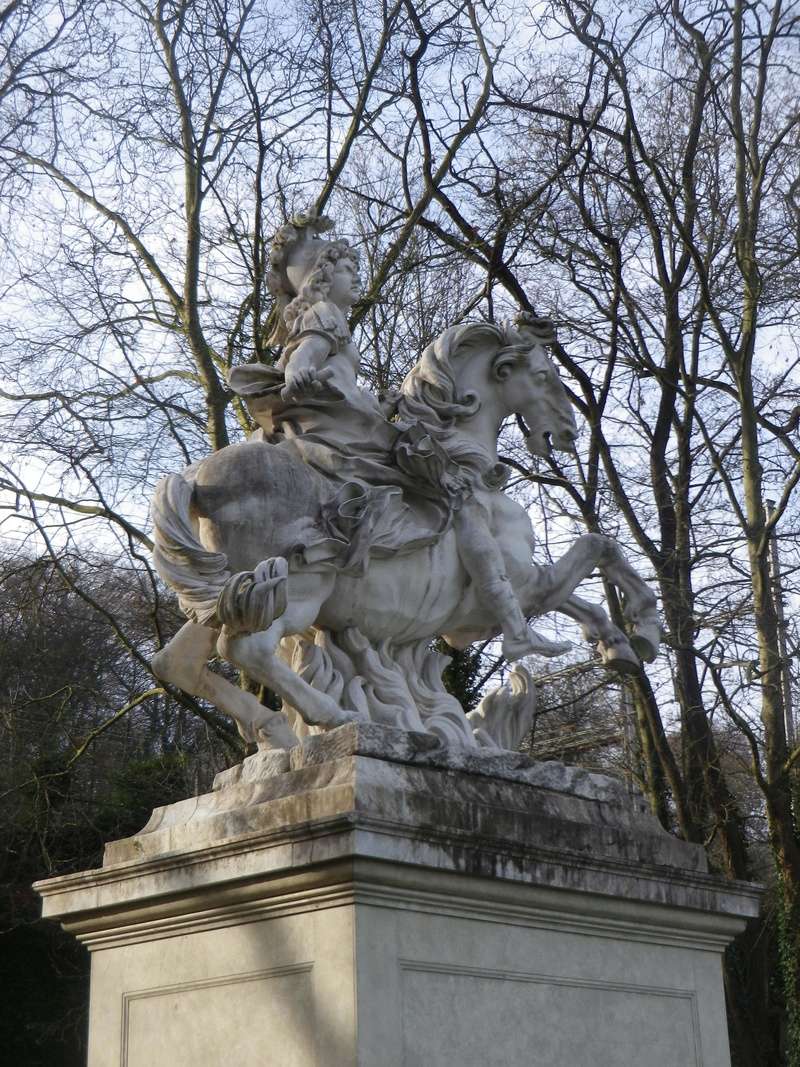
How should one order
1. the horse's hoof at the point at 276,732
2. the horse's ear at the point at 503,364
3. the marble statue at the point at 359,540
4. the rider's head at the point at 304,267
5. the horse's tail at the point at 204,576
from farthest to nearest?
the horse's ear at the point at 503,364, the rider's head at the point at 304,267, the horse's hoof at the point at 276,732, the marble statue at the point at 359,540, the horse's tail at the point at 204,576

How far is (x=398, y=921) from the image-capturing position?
4.65 m

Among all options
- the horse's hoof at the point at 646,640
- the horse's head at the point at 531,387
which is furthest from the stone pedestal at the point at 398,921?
the horse's head at the point at 531,387

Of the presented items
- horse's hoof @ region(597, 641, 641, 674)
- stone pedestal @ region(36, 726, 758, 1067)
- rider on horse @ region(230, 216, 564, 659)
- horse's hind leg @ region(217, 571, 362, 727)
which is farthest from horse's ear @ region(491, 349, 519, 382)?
stone pedestal @ region(36, 726, 758, 1067)

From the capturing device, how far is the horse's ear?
20.6 feet

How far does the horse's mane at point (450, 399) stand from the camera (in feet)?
19.7

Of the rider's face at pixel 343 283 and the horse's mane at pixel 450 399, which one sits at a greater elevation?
the rider's face at pixel 343 283

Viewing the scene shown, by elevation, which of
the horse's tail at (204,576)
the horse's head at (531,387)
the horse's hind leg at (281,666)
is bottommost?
the horse's hind leg at (281,666)

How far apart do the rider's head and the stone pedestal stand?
2.04 metres

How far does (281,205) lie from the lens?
13234 mm

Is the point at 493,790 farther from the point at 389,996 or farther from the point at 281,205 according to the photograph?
the point at 281,205

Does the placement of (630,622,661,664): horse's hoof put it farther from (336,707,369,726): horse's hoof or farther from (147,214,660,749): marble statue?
(336,707,369,726): horse's hoof

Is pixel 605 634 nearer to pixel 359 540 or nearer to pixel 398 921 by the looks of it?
pixel 359 540

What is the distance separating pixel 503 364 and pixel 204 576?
1827 millimetres

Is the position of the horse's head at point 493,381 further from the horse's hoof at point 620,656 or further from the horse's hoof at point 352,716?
the horse's hoof at point 352,716
